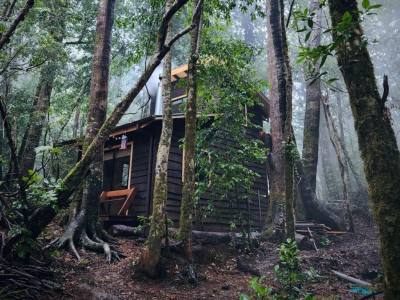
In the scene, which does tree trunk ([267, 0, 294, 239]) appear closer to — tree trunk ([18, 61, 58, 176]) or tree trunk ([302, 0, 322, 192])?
tree trunk ([302, 0, 322, 192])

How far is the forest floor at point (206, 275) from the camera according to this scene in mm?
6527

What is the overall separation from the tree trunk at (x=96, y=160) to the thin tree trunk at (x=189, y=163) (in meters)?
2.03

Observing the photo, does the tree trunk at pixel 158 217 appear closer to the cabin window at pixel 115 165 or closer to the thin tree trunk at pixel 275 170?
the thin tree trunk at pixel 275 170

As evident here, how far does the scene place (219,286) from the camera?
7.62m

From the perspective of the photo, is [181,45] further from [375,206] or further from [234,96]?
[375,206]

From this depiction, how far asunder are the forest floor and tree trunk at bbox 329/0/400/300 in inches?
167

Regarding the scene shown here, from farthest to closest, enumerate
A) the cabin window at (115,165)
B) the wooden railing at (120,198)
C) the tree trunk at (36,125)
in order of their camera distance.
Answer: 1. the cabin window at (115,165)
2. the tree trunk at (36,125)
3. the wooden railing at (120,198)

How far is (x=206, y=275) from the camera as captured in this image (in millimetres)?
8352

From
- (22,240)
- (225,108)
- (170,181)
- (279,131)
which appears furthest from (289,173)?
(279,131)

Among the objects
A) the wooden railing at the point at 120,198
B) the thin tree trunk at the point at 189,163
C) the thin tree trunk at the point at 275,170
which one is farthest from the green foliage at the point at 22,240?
the thin tree trunk at the point at 275,170

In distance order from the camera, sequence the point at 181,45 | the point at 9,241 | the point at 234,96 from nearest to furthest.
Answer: the point at 9,241 → the point at 234,96 → the point at 181,45

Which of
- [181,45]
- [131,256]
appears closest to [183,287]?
[131,256]

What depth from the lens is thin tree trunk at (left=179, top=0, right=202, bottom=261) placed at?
8.43 meters

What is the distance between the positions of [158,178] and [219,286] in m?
2.96
